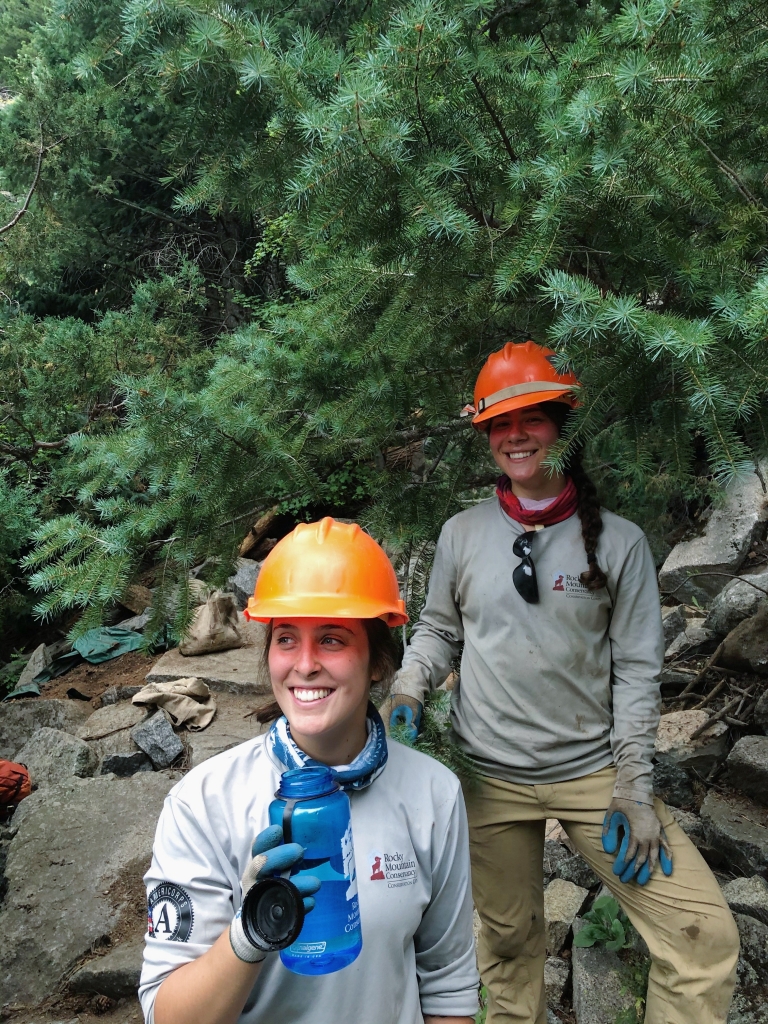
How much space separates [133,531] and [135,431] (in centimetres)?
35

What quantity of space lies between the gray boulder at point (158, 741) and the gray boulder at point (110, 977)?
216 centimetres

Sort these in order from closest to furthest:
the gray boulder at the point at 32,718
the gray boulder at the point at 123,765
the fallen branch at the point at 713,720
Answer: the fallen branch at the point at 713,720
the gray boulder at the point at 123,765
the gray boulder at the point at 32,718

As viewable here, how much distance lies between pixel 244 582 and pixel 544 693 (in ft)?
21.0

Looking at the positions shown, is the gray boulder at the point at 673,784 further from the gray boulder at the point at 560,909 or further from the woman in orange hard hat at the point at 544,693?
the woman in orange hard hat at the point at 544,693

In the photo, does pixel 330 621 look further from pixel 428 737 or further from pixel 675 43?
pixel 675 43

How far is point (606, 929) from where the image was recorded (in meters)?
3.25

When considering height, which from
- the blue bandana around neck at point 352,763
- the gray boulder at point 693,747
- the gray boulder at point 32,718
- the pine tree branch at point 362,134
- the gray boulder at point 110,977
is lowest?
the gray boulder at point 110,977

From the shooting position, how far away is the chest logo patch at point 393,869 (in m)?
1.43

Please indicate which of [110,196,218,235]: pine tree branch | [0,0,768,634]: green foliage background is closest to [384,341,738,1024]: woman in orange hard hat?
[0,0,768,634]: green foliage background

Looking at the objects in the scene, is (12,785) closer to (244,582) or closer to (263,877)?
(244,582)

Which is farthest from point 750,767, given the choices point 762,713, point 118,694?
point 118,694

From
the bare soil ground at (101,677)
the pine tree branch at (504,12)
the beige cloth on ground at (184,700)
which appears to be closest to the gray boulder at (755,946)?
the pine tree branch at (504,12)

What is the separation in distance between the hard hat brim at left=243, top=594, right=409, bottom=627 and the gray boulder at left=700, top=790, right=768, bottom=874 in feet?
9.74

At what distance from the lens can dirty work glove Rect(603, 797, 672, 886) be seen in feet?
7.36
